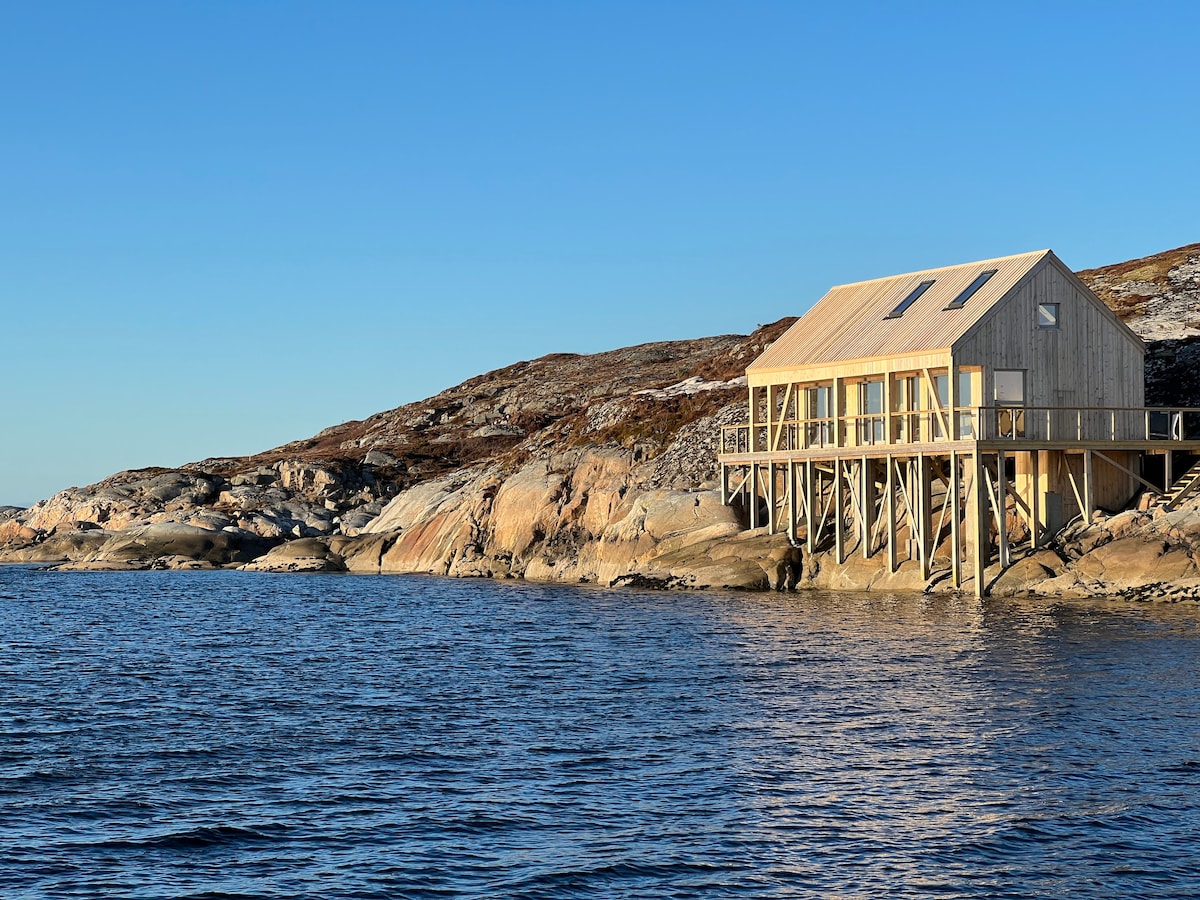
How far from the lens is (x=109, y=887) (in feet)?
58.8

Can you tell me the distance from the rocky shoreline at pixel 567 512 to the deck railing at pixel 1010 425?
10.6 feet

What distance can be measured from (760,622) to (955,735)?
62.4ft

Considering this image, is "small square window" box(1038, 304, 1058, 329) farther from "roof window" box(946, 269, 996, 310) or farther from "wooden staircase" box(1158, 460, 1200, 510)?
"wooden staircase" box(1158, 460, 1200, 510)

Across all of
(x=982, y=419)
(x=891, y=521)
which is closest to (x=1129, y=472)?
(x=982, y=419)

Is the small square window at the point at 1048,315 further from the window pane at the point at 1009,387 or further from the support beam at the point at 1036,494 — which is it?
the support beam at the point at 1036,494

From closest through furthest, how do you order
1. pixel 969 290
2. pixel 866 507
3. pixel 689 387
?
pixel 969 290
pixel 866 507
pixel 689 387

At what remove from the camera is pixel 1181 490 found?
50.1 m

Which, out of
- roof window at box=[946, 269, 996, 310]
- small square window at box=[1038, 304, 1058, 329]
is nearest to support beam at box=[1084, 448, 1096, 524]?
small square window at box=[1038, 304, 1058, 329]

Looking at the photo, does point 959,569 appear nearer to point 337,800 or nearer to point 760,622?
point 760,622

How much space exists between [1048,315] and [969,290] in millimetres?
2975

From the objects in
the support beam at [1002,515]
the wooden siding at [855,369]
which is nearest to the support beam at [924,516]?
the support beam at [1002,515]

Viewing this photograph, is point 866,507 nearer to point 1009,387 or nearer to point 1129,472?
point 1009,387

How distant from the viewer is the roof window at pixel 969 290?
53.3 metres

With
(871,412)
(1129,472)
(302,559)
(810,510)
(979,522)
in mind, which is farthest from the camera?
(302,559)
